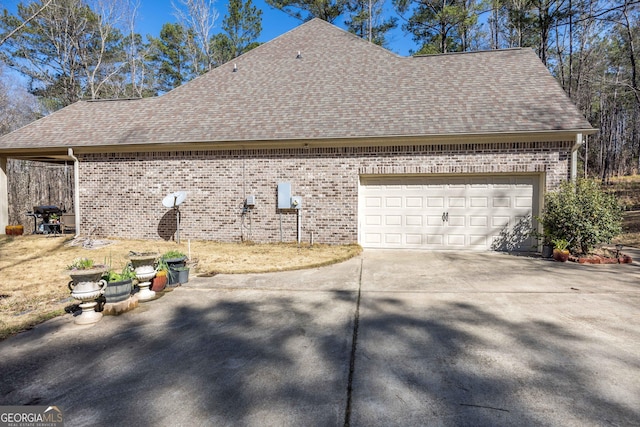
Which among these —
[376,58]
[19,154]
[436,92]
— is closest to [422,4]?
[376,58]

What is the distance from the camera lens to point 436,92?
10.7 metres

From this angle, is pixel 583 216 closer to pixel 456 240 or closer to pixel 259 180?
pixel 456 240

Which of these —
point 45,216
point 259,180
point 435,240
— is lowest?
point 435,240

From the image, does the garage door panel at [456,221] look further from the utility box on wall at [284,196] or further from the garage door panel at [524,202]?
the utility box on wall at [284,196]

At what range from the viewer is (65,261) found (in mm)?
8094

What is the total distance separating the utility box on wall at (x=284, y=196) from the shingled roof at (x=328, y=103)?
140 cm

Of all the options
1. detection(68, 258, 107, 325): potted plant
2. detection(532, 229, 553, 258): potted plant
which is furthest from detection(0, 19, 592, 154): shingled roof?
detection(68, 258, 107, 325): potted plant

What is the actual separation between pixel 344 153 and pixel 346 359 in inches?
289

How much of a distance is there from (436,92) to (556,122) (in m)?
3.50

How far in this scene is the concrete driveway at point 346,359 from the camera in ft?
8.27

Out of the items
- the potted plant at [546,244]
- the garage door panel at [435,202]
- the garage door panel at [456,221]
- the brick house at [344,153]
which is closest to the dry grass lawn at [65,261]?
the brick house at [344,153]

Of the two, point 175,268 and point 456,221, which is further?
point 456,221

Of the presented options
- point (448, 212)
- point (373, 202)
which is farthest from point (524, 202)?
point (373, 202)

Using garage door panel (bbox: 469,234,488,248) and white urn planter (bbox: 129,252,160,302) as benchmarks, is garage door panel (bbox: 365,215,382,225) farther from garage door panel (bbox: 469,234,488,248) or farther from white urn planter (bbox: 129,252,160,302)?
white urn planter (bbox: 129,252,160,302)
